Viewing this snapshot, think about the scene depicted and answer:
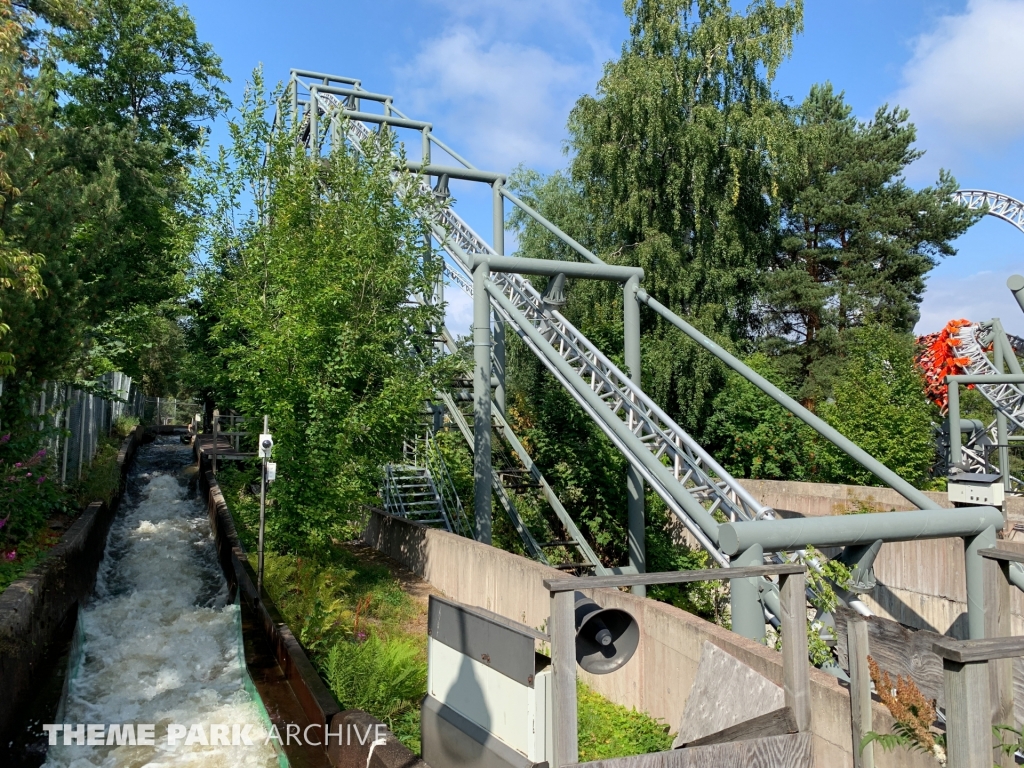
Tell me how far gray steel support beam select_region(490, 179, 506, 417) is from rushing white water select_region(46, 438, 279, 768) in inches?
269

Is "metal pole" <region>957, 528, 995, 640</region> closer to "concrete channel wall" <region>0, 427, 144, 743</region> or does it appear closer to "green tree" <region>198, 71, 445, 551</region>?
"green tree" <region>198, 71, 445, 551</region>

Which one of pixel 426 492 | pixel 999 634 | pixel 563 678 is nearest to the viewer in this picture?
pixel 563 678

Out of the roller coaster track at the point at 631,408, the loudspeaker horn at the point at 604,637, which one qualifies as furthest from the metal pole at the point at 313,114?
the loudspeaker horn at the point at 604,637

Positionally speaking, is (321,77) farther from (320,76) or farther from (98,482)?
(98,482)

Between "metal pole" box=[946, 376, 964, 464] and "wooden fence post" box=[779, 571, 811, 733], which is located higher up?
"metal pole" box=[946, 376, 964, 464]

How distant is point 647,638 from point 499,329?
11288mm

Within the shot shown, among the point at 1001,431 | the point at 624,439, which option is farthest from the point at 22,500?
the point at 1001,431

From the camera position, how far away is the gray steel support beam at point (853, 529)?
25.8 feet

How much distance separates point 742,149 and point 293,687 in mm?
21135

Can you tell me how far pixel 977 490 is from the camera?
8859mm

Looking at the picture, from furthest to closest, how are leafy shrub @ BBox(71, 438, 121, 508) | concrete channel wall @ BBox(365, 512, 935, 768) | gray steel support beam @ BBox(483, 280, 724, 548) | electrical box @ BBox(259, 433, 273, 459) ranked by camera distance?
leafy shrub @ BBox(71, 438, 121, 508) < electrical box @ BBox(259, 433, 273, 459) < gray steel support beam @ BBox(483, 280, 724, 548) < concrete channel wall @ BBox(365, 512, 935, 768)

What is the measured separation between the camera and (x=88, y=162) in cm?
1556

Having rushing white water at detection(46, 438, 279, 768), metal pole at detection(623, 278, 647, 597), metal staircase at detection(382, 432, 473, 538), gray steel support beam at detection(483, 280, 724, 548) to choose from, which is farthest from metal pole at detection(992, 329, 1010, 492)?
rushing white water at detection(46, 438, 279, 768)

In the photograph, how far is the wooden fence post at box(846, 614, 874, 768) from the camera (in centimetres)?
453
